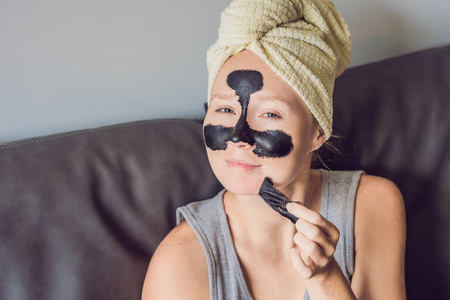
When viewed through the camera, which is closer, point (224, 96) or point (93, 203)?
point (224, 96)

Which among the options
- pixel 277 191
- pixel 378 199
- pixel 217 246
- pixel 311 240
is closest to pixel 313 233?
pixel 311 240

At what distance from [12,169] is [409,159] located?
3.41 ft

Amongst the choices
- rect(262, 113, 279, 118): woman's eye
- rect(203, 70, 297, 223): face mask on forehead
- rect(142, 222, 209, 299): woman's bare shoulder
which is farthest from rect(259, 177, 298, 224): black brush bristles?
rect(142, 222, 209, 299): woman's bare shoulder

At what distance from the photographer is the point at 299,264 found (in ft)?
2.96

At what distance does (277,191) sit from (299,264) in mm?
151

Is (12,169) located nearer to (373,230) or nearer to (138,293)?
(138,293)

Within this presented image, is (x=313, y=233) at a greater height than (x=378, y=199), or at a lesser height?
greater

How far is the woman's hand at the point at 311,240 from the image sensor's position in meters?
0.90

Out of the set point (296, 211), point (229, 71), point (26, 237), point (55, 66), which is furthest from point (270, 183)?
point (55, 66)

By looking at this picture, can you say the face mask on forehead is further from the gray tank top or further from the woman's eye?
the gray tank top

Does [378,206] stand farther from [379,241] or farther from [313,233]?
[313,233]

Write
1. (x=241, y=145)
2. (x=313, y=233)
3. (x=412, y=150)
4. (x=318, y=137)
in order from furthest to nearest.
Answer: (x=412, y=150) → (x=318, y=137) → (x=241, y=145) → (x=313, y=233)

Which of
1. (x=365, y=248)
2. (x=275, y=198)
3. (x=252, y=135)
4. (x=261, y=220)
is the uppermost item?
(x=252, y=135)

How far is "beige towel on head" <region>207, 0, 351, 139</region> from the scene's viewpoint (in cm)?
103
